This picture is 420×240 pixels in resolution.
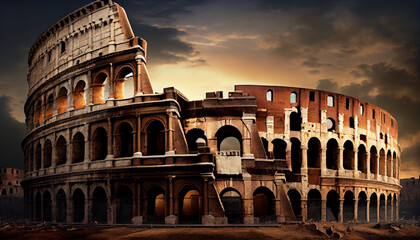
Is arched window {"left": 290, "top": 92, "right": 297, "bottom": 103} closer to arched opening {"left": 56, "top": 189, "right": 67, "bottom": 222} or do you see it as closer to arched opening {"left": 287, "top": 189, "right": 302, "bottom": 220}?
arched opening {"left": 287, "top": 189, "right": 302, "bottom": 220}

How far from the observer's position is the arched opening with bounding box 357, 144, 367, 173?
34000 mm

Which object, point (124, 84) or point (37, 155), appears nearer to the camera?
point (124, 84)

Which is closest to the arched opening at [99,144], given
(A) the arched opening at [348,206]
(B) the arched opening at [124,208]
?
(B) the arched opening at [124,208]

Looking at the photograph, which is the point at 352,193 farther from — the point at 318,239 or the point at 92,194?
the point at 92,194

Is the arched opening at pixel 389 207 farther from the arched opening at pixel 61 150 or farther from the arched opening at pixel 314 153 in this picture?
the arched opening at pixel 61 150

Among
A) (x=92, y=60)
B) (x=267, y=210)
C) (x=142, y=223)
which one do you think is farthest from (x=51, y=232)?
(x=267, y=210)

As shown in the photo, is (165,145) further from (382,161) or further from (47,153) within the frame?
(382,161)

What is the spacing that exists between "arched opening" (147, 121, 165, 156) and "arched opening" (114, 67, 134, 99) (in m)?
2.75

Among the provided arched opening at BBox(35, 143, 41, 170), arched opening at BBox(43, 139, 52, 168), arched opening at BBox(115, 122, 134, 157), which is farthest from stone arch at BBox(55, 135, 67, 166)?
arched opening at BBox(115, 122, 134, 157)

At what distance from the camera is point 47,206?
29.1 meters

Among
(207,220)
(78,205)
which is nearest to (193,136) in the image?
(207,220)

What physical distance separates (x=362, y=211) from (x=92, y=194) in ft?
71.1

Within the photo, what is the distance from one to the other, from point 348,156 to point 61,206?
22.5m

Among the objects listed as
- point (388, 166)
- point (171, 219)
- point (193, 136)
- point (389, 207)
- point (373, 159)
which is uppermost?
point (193, 136)
